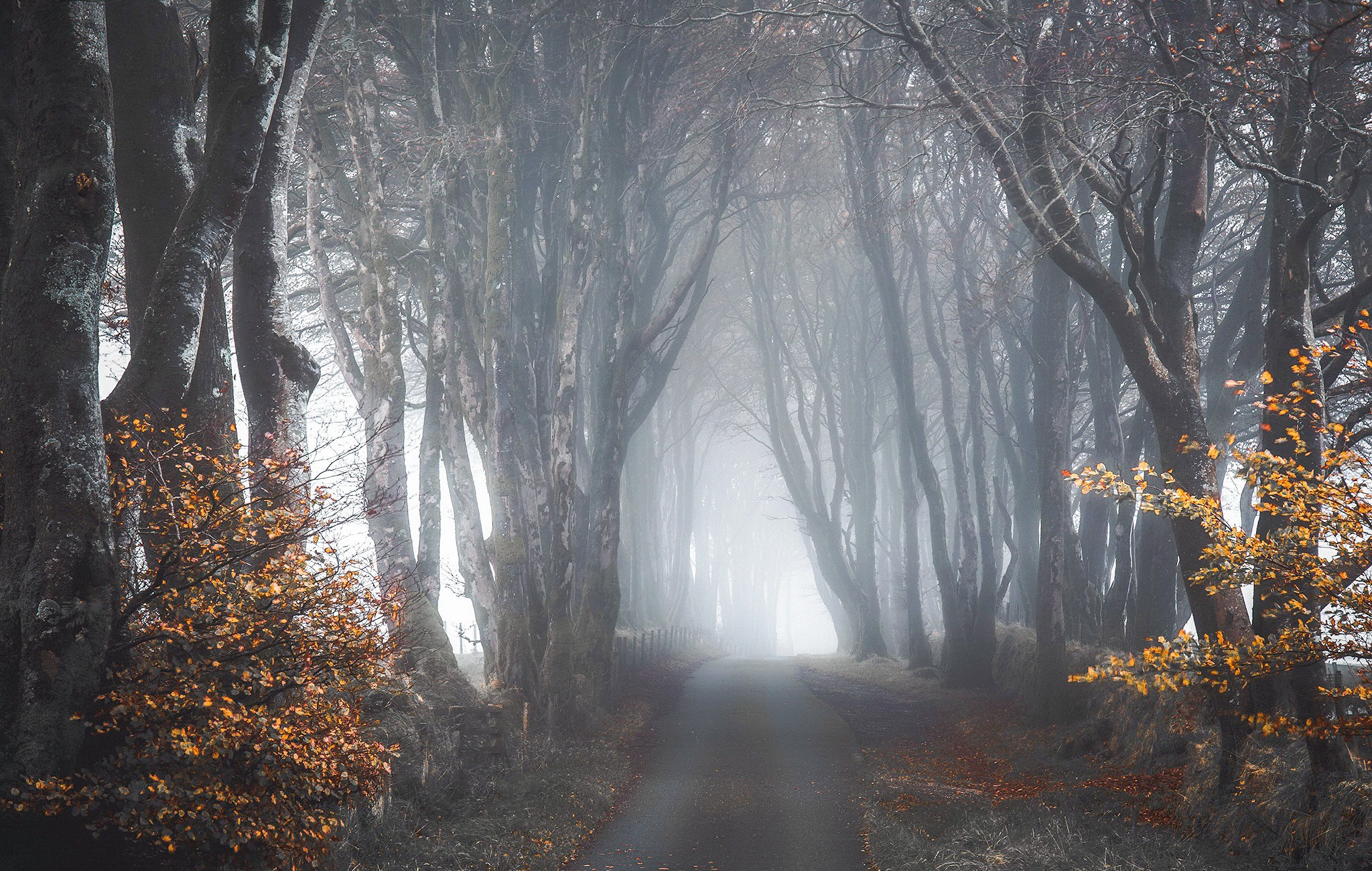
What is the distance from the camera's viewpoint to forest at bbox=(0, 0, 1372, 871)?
13.7ft

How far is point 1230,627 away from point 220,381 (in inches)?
336

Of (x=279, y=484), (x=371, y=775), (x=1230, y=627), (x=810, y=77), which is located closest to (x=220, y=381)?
(x=279, y=484)

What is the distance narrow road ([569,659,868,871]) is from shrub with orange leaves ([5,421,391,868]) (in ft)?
10.1

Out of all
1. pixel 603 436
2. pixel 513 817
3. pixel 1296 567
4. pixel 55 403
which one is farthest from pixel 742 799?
pixel 55 403

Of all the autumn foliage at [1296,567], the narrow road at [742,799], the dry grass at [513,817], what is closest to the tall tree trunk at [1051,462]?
the narrow road at [742,799]

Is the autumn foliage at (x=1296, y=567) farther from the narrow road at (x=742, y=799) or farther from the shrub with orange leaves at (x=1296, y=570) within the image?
the narrow road at (x=742, y=799)

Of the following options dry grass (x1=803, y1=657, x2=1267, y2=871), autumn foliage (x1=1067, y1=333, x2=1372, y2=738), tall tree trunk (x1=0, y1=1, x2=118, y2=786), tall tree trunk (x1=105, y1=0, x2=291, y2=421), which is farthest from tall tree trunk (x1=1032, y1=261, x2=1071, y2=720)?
tall tree trunk (x1=0, y1=1, x2=118, y2=786)

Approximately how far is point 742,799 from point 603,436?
710 cm

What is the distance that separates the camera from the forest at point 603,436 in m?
4.18

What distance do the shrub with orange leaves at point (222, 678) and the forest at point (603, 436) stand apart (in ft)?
0.10

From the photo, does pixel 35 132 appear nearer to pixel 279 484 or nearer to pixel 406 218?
pixel 279 484

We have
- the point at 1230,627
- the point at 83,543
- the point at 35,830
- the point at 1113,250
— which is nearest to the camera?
the point at 35,830

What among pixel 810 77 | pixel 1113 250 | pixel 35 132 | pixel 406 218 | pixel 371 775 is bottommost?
pixel 371 775

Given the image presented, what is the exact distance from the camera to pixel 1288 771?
241 inches
